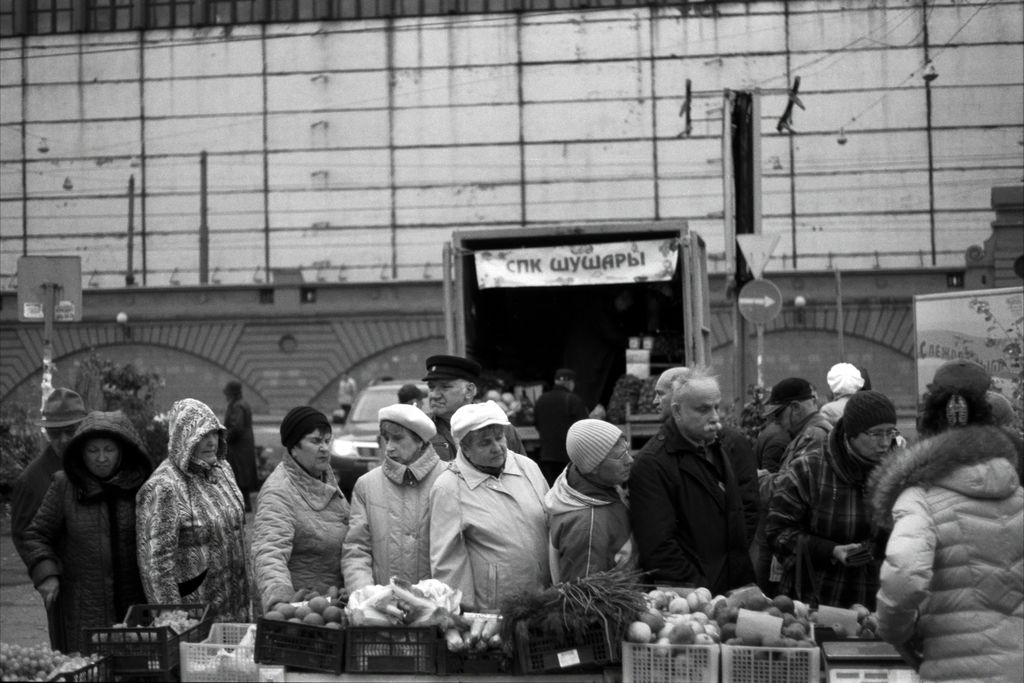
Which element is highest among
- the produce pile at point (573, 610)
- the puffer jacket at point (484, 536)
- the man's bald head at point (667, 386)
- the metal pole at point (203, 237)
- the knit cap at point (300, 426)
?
the metal pole at point (203, 237)

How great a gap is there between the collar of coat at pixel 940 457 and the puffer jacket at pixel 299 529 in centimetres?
273

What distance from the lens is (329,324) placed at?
45500 millimetres

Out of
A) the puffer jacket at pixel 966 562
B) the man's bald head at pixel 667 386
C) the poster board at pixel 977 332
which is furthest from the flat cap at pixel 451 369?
the poster board at pixel 977 332

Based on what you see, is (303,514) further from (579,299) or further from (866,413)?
(579,299)

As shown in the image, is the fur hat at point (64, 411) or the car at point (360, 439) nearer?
the fur hat at point (64, 411)

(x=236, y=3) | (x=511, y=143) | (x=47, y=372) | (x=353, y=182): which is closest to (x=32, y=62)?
(x=236, y=3)

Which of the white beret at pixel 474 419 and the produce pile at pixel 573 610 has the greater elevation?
the white beret at pixel 474 419

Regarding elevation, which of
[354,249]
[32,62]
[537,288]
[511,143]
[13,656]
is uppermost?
[32,62]

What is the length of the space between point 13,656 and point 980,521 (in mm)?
3329

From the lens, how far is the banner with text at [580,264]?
551 inches

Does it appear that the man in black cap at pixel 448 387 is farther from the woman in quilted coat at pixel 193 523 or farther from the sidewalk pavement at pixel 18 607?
the sidewalk pavement at pixel 18 607

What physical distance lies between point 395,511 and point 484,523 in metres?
0.45

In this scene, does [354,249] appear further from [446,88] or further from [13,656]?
[13,656]

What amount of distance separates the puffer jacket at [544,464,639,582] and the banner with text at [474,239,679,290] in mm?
8067
